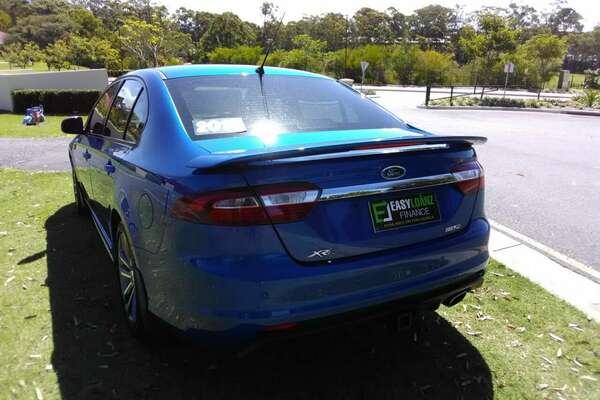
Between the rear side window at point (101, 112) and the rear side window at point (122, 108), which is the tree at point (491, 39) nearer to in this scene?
the rear side window at point (101, 112)

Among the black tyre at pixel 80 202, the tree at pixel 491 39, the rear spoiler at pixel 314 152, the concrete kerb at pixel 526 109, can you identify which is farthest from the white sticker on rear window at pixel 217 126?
the tree at pixel 491 39

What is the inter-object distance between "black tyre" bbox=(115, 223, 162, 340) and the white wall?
21.1m

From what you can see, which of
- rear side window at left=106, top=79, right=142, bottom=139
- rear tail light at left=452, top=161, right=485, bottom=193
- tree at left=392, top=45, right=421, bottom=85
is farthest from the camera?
tree at left=392, top=45, right=421, bottom=85

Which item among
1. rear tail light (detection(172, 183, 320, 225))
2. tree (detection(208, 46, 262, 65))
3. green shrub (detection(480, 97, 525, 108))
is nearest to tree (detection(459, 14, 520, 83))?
green shrub (detection(480, 97, 525, 108))

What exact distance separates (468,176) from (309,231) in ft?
3.43

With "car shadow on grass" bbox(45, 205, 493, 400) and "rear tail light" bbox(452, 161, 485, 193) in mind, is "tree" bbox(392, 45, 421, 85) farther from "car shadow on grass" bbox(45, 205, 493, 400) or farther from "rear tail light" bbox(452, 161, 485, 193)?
"rear tail light" bbox(452, 161, 485, 193)

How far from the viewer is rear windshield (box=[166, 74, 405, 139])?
2654 mm

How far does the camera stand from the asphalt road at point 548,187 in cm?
507

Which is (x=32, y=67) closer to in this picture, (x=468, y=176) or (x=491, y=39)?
(x=491, y=39)

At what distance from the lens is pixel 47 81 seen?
72.6 ft

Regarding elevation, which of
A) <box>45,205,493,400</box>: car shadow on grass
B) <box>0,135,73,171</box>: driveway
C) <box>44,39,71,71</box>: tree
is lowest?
<box>0,135,73,171</box>: driveway

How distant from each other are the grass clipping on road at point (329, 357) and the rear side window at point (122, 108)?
4.19 feet

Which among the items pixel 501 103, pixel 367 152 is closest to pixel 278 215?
pixel 367 152

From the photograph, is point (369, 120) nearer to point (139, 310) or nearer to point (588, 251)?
point (139, 310)
